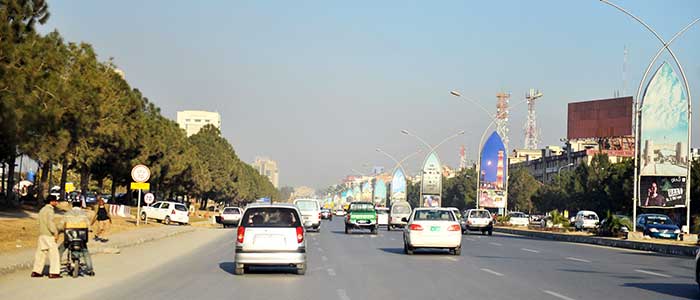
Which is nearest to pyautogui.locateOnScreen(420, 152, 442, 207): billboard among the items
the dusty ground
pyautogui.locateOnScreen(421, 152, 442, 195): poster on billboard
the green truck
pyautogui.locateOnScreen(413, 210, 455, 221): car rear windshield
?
pyautogui.locateOnScreen(421, 152, 442, 195): poster on billboard

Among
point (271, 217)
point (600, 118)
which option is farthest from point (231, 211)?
point (271, 217)

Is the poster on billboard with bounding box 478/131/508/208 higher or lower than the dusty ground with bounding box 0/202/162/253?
higher

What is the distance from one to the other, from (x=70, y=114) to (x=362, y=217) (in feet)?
60.6

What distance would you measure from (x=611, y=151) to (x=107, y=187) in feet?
248

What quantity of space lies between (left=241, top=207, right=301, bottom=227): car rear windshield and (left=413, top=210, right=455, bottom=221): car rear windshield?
31.9 ft

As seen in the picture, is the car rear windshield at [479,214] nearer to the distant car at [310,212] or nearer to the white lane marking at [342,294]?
the distant car at [310,212]

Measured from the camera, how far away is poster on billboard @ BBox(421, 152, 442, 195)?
80.9 metres

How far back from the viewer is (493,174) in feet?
221

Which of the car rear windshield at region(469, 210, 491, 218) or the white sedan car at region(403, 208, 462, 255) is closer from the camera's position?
the white sedan car at region(403, 208, 462, 255)

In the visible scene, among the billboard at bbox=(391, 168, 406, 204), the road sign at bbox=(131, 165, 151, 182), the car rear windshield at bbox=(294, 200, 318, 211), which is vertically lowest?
the car rear windshield at bbox=(294, 200, 318, 211)

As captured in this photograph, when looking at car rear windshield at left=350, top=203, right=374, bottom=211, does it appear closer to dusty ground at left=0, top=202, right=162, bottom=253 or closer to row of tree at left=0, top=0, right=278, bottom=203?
dusty ground at left=0, top=202, right=162, bottom=253

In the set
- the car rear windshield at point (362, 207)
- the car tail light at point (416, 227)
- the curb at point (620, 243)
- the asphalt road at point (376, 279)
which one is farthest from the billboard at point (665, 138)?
the car tail light at point (416, 227)

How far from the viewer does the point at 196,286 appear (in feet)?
57.3

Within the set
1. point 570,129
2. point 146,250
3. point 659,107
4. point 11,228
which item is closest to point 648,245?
point 659,107
